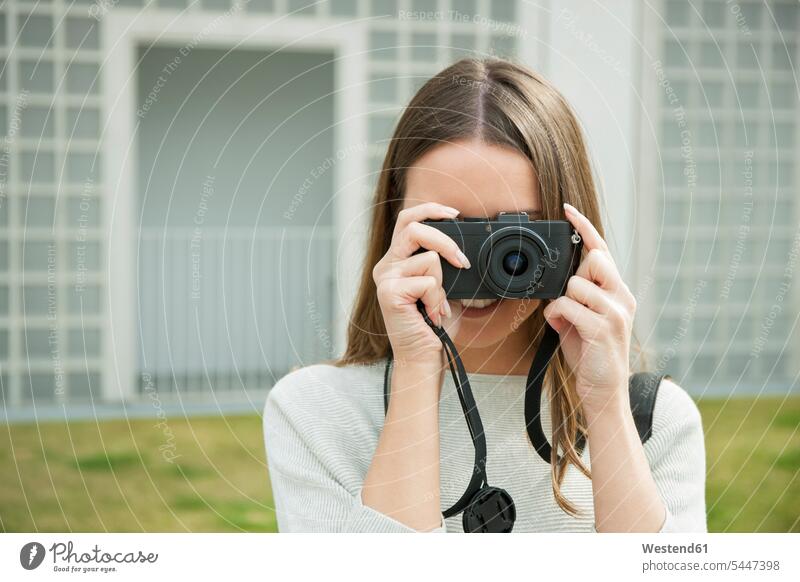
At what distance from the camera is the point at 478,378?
0.89 m

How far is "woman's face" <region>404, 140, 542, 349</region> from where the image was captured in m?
0.78

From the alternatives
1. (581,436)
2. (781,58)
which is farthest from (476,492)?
(781,58)

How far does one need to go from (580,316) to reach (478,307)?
112mm

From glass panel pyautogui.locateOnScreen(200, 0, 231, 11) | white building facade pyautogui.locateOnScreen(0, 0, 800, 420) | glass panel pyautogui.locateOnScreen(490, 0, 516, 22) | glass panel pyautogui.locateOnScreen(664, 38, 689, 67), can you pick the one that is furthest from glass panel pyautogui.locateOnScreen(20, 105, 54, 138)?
glass panel pyautogui.locateOnScreen(664, 38, 689, 67)

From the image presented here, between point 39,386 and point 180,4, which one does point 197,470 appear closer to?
point 39,386

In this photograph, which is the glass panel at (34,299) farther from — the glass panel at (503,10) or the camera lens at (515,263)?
the camera lens at (515,263)

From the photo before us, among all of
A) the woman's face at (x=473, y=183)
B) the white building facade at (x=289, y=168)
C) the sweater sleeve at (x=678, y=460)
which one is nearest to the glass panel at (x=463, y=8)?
the white building facade at (x=289, y=168)

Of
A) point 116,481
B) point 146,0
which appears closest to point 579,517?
point 116,481

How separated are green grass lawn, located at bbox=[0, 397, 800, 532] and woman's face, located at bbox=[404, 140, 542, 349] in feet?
1.91

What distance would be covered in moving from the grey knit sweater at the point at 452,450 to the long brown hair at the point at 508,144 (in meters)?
0.02

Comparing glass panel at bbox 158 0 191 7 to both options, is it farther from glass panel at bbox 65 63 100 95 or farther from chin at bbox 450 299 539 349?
chin at bbox 450 299 539 349
